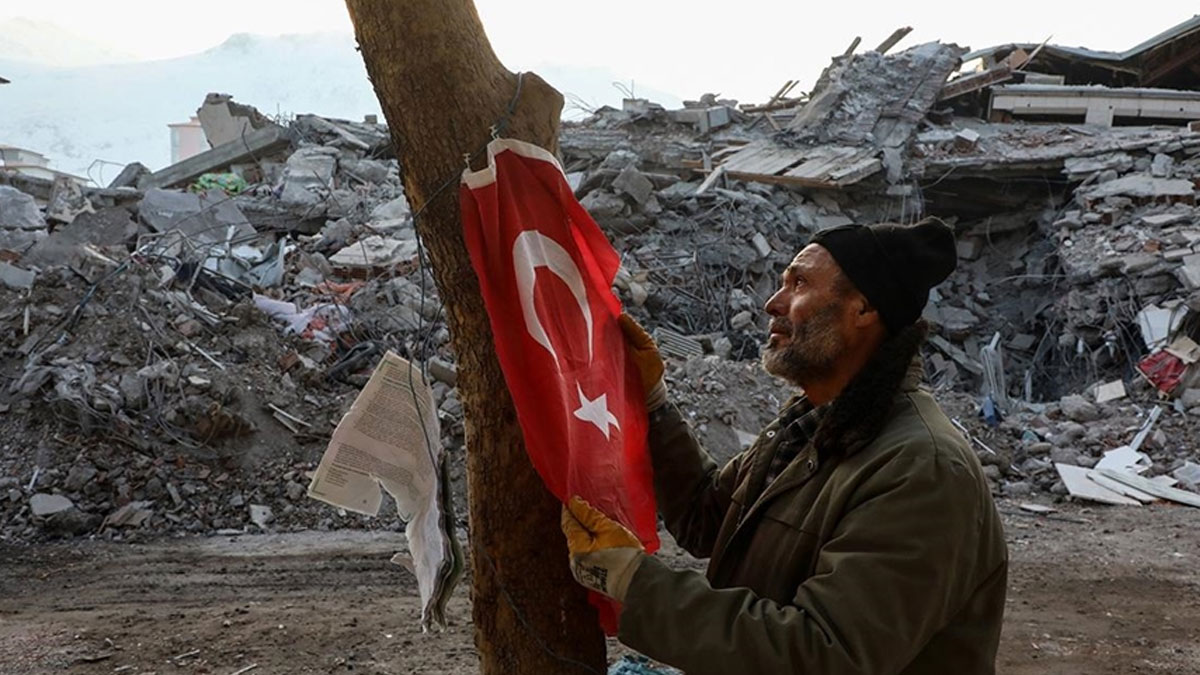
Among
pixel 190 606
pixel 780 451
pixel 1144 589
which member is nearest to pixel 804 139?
pixel 1144 589

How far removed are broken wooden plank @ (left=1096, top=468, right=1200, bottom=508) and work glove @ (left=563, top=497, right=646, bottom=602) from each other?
7.69 metres

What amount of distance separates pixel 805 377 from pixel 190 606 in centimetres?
440

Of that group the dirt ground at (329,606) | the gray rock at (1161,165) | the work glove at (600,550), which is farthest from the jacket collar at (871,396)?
the gray rock at (1161,165)

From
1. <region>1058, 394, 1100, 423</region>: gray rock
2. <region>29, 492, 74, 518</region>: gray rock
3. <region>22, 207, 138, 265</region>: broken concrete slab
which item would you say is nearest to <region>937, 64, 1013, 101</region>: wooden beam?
<region>1058, 394, 1100, 423</region>: gray rock

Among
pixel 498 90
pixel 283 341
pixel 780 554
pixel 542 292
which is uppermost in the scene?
pixel 498 90

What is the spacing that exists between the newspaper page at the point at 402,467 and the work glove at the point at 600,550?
0.43 metres

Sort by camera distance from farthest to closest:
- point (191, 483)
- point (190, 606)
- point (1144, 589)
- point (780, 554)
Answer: point (191, 483) < point (1144, 589) < point (190, 606) < point (780, 554)

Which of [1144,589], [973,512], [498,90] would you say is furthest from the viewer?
[1144,589]

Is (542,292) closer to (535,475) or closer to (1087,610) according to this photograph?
(535,475)

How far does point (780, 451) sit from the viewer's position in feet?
7.62

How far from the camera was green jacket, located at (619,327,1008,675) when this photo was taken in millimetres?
1756

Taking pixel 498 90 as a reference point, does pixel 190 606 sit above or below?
below

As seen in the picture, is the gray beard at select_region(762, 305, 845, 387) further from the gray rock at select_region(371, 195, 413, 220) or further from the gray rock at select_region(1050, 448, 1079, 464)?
the gray rock at select_region(371, 195, 413, 220)

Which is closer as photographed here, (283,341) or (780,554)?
(780,554)
